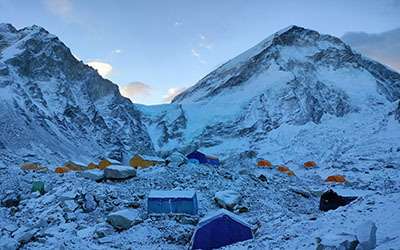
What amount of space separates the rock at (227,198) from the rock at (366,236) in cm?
1269

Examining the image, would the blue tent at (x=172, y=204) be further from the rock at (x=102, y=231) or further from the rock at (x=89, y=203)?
the rock at (x=89, y=203)

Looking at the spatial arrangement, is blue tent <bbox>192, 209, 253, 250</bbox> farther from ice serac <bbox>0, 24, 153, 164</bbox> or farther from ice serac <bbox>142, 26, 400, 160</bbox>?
ice serac <bbox>142, 26, 400, 160</bbox>

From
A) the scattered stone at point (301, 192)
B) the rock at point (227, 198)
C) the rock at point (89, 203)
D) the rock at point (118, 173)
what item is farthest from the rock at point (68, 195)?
the scattered stone at point (301, 192)

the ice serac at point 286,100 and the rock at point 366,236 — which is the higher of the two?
the ice serac at point 286,100

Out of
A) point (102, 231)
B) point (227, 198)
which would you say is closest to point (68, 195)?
point (102, 231)

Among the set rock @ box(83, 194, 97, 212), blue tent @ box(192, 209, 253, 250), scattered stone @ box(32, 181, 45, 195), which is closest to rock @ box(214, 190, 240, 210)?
blue tent @ box(192, 209, 253, 250)

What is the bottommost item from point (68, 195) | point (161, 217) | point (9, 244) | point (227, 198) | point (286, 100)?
point (9, 244)

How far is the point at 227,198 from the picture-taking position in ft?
81.3

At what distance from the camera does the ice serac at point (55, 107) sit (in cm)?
7444

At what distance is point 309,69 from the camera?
12269 cm

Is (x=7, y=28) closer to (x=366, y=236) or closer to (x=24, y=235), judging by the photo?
(x=24, y=235)

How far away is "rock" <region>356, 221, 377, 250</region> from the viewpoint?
11.3m

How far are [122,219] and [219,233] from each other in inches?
196

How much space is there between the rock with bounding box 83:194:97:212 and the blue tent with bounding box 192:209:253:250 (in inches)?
267
